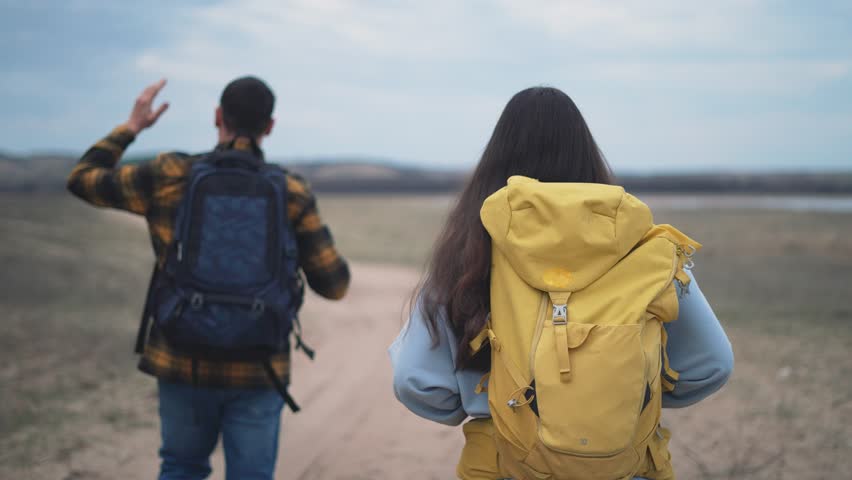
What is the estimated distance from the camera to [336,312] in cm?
992

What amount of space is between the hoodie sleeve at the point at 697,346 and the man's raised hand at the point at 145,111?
2.36m

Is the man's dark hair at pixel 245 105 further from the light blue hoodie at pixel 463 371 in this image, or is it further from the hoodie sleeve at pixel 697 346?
the hoodie sleeve at pixel 697 346

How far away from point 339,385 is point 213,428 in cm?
359

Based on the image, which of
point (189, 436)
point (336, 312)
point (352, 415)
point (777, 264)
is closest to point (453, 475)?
point (352, 415)

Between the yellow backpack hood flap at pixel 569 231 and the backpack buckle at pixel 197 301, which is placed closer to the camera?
the yellow backpack hood flap at pixel 569 231

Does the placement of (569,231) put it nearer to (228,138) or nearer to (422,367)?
(422,367)

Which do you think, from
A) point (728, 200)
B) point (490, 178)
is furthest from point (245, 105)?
point (728, 200)

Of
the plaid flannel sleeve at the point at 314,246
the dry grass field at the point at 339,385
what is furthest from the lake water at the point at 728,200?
the plaid flannel sleeve at the point at 314,246

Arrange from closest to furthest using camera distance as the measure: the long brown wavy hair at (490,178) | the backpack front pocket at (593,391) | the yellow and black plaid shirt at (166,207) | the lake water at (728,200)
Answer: the backpack front pocket at (593,391) < the long brown wavy hair at (490,178) < the yellow and black plaid shirt at (166,207) < the lake water at (728,200)

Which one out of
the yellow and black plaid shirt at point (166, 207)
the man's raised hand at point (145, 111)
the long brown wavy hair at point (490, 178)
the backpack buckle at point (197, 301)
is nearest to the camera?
the long brown wavy hair at point (490, 178)

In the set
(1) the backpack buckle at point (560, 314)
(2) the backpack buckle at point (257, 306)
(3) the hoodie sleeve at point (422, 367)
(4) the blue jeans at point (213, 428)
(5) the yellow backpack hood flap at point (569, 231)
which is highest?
(5) the yellow backpack hood flap at point (569, 231)

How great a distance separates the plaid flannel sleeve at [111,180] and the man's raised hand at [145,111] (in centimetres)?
13

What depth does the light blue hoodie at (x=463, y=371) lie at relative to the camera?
1980mm

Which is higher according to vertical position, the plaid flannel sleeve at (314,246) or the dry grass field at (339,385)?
the plaid flannel sleeve at (314,246)
